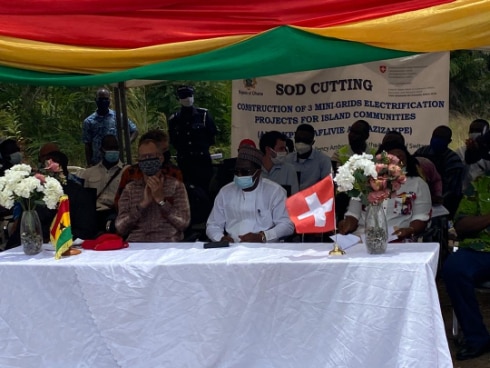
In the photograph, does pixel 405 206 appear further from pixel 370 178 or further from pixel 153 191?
pixel 153 191

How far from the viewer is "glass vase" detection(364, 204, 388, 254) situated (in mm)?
4746

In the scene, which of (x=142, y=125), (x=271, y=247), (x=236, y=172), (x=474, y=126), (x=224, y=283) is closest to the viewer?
(x=224, y=283)

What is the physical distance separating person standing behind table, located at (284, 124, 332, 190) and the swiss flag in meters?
3.00

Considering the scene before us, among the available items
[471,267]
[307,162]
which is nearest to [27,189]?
[471,267]

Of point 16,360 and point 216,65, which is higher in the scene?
point 216,65

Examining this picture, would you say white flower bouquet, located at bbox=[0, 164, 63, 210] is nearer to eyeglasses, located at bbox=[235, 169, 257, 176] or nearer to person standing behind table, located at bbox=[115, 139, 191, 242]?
person standing behind table, located at bbox=[115, 139, 191, 242]

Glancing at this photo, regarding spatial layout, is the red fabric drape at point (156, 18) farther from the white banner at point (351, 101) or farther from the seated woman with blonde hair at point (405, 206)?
the white banner at point (351, 101)

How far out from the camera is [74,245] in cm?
552

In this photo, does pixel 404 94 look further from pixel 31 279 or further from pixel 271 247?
pixel 31 279

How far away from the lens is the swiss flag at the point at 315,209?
4906 mm

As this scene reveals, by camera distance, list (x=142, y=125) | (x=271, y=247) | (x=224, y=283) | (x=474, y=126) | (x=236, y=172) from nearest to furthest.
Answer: (x=224, y=283) < (x=271, y=247) < (x=236, y=172) < (x=474, y=126) < (x=142, y=125)

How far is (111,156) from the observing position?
8.20 m

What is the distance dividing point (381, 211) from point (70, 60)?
2.33 m

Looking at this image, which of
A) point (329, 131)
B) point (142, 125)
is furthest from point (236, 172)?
point (142, 125)
